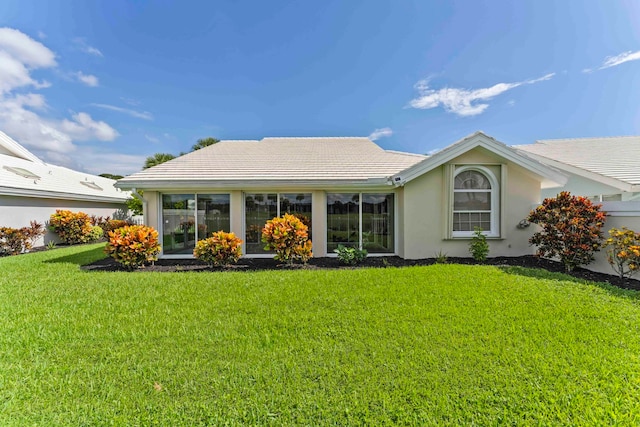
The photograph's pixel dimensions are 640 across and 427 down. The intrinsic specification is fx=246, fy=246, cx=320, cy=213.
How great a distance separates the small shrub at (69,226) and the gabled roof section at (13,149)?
32.7 feet

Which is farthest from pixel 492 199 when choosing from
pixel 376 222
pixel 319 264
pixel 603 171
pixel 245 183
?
pixel 245 183

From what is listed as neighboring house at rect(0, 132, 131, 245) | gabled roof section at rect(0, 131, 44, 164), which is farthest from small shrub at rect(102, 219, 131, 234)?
gabled roof section at rect(0, 131, 44, 164)

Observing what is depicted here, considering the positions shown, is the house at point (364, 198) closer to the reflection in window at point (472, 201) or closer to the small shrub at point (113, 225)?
the reflection in window at point (472, 201)

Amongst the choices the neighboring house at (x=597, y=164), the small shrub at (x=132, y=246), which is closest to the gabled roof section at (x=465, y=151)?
the neighboring house at (x=597, y=164)

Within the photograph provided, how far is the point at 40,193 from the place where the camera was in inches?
576

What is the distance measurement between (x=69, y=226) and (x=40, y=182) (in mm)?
3614

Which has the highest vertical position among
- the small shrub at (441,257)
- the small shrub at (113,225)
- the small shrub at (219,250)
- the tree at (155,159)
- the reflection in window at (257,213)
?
the tree at (155,159)

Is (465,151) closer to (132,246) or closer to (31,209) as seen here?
(132,246)

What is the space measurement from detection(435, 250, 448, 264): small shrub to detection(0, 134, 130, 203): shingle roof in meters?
17.6

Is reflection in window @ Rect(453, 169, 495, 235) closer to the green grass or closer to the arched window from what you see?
the arched window

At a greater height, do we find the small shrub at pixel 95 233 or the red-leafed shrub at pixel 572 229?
the red-leafed shrub at pixel 572 229

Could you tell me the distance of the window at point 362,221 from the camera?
1091cm

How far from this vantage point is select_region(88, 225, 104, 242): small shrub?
55.0 ft

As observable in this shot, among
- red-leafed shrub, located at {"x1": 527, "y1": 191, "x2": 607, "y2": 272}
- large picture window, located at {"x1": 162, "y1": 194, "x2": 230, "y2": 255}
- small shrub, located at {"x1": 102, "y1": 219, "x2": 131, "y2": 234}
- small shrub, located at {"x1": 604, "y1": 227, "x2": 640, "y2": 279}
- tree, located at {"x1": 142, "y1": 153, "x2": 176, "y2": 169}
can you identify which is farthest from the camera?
tree, located at {"x1": 142, "y1": 153, "x2": 176, "y2": 169}
